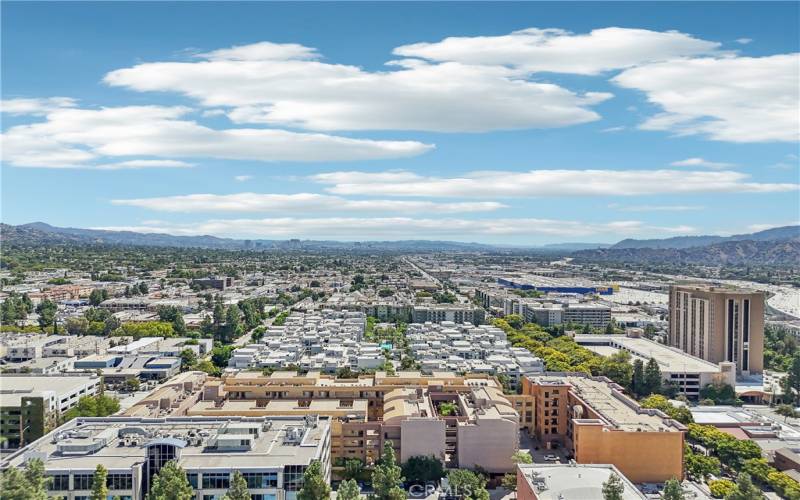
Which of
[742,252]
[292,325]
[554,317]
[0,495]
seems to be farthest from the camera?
[742,252]

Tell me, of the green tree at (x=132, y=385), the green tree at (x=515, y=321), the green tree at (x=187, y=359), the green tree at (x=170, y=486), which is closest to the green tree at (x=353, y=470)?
the green tree at (x=170, y=486)

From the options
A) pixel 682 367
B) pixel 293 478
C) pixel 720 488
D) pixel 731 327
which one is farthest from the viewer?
pixel 731 327

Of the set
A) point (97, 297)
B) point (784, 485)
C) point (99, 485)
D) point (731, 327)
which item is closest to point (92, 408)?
point (99, 485)

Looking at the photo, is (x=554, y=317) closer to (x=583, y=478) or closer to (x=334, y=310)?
(x=334, y=310)

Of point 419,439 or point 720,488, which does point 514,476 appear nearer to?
point 419,439

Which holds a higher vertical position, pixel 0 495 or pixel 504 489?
pixel 0 495

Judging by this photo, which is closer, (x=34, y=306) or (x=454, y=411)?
(x=454, y=411)

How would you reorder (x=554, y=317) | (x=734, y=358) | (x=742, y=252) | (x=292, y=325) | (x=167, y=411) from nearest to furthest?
(x=167, y=411) → (x=734, y=358) → (x=292, y=325) → (x=554, y=317) → (x=742, y=252)

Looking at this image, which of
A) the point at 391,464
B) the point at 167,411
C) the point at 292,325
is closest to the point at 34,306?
the point at 292,325
